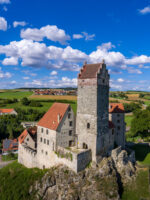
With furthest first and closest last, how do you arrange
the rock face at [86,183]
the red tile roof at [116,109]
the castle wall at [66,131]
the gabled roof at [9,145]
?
the gabled roof at [9,145] → the red tile roof at [116,109] → the castle wall at [66,131] → the rock face at [86,183]

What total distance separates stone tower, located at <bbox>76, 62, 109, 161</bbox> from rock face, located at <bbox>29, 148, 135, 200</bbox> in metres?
2.81

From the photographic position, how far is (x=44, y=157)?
35781mm

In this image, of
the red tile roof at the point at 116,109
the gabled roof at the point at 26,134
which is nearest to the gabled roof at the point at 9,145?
the gabled roof at the point at 26,134

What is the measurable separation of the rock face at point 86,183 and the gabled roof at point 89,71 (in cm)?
1614

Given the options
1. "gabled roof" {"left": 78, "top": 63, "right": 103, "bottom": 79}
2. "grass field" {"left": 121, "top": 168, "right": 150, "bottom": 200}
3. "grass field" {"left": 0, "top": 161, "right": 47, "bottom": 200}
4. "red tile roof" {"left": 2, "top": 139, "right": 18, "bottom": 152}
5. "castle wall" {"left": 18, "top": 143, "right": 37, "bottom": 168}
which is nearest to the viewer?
"grass field" {"left": 121, "top": 168, "right": 150, "bottom": 200}

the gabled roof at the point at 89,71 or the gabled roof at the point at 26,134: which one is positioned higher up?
the gabled roof at the point at 89,71

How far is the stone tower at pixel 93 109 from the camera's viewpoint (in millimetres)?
30938

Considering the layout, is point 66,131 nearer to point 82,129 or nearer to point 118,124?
point 82,129

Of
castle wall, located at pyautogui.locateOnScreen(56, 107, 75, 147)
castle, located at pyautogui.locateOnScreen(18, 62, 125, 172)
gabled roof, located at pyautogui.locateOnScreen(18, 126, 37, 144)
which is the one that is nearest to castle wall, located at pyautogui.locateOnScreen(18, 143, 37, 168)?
castle, located at pyautogui.locateOnScreen(18, 62, 125, 172)

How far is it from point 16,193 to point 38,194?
4.46 m

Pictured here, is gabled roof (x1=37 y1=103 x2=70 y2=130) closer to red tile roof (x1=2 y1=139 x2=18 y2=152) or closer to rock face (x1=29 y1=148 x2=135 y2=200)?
rock face (x1=29 y1=148 x2=135 y2=200)

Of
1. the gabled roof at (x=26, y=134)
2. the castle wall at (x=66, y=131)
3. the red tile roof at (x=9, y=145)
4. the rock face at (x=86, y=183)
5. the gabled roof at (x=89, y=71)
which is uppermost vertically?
the gabled roof at (x=89, y=71)

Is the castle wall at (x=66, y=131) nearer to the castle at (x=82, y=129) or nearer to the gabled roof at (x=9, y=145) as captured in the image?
the castle at (x=82, y=129)

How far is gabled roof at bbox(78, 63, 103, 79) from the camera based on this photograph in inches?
1247
